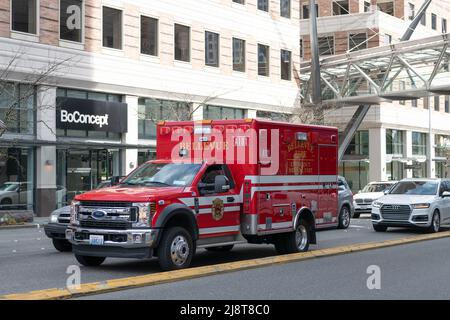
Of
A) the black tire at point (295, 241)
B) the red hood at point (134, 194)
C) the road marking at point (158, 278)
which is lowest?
the road marking at point (158, 278)

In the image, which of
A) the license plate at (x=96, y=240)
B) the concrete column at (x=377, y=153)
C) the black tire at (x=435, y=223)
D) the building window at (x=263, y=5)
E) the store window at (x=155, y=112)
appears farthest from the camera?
the concrete column at (x=377, y=153)

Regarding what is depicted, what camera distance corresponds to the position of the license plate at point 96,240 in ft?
36.7

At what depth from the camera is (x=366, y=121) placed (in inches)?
2060

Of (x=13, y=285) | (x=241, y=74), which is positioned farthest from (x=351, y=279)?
(x=241, y=74)

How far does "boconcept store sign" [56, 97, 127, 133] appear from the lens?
2914 centimetres

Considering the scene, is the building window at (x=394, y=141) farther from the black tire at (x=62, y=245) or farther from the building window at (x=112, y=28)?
the black tire at (x=62, y=245)

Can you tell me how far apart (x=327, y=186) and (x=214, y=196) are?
3.90 metres

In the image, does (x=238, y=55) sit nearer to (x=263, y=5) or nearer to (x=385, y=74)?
(x=263, y=5)

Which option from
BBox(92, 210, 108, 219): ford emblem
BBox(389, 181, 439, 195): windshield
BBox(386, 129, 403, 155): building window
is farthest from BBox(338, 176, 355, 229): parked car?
BBox(386, 129, 403, 155): building window

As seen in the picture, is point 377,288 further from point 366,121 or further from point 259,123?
point 366,121

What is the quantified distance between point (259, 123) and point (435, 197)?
30.7 ft

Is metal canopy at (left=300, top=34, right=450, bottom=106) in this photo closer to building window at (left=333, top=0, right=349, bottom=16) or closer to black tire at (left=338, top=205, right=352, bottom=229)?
building window at (left=333, top=0, right=349, bottom=16)

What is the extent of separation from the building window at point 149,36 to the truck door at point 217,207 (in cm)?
2129

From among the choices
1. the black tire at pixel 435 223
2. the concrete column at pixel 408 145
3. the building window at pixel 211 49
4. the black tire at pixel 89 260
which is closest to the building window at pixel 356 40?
the concrete column at pixel 408 145
